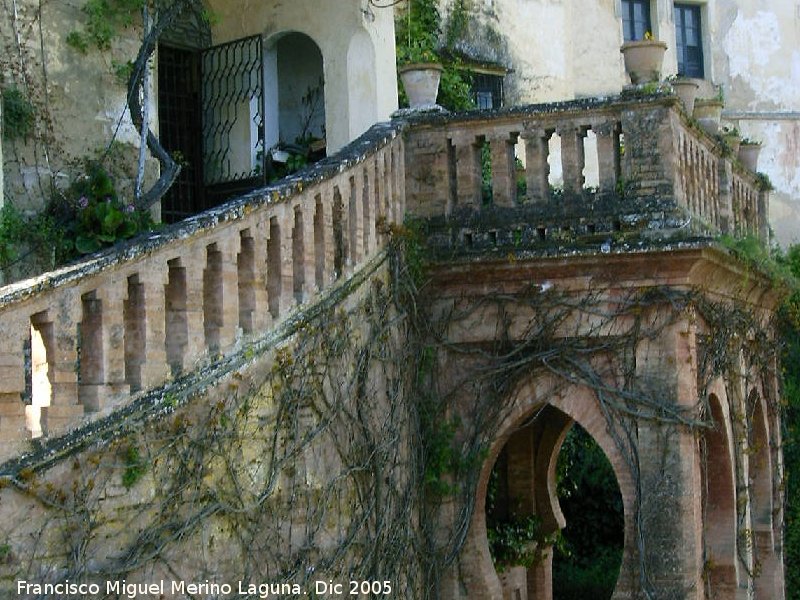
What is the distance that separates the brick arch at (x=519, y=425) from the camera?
12.1m

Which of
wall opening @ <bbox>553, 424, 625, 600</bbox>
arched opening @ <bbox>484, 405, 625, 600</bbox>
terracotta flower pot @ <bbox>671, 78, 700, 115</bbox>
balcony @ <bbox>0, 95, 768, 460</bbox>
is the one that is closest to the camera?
balcony @ <bbox>0, 95, 768, 460</bbox>

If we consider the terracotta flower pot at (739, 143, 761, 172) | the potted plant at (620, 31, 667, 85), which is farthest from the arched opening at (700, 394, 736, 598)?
the terracotta flower pot at (739, 143, 761, 172)

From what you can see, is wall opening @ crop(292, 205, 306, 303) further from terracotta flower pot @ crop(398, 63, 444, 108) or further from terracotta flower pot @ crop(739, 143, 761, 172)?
terracotta flower pot @ crop(739, 143, 761, 172)

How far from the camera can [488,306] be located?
495 inches

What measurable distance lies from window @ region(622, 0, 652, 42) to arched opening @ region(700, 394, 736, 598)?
46.6 feet

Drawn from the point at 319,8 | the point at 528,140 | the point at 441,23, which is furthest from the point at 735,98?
the point at 528,140

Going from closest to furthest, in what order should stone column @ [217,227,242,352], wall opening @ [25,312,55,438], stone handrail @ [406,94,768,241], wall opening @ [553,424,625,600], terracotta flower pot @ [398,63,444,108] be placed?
wall opening @ [25,312,55,438] < stone column @ [217,227,242,352] < stone handrail @ [406,94,768,241] < terracotta flower pot @ [398,63,444,108] < wall opening @ [553,424,625,600]

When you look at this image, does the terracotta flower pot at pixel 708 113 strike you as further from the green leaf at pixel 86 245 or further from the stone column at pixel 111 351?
the stone column at pixel 111 351

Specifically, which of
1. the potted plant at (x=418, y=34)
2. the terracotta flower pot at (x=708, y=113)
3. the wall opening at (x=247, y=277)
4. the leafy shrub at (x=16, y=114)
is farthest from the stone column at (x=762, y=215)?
the wall opening at (x=247, y=277)

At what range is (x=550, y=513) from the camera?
16578 millimetres

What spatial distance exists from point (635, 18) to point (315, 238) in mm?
17613

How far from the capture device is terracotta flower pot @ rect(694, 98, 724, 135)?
16.1 metres

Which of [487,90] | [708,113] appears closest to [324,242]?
[708,113]

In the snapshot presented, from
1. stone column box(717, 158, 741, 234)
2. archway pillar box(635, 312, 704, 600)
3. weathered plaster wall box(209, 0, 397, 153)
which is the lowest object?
archway pillar box(635, 312, 704, 600)
